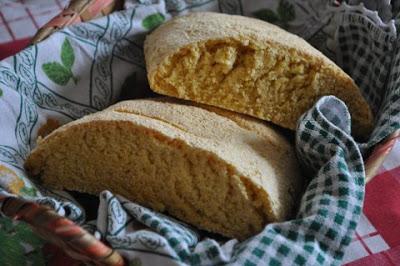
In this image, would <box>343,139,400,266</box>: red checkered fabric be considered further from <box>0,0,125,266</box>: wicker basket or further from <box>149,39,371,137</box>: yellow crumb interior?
<box>0,0,125,266</box>: wicker basket

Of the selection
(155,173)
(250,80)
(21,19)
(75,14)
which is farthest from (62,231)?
(21,19)

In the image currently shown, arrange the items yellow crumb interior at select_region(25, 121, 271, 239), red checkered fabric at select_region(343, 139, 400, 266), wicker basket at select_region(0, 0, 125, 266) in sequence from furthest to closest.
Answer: red checkered fabric at select_region(343, 139, 400, 266), yellow crumb interior at select_region(25, 121, 271, 239), wicker basket at select_region(0, 0, 125, 266)

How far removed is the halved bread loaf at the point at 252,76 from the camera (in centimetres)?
110

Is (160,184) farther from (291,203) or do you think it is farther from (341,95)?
(341,95)

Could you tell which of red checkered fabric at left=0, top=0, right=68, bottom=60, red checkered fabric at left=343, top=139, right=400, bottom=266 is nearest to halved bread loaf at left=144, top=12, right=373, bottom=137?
red checkered fabric at left=343, top=139, right=400, bottom=266

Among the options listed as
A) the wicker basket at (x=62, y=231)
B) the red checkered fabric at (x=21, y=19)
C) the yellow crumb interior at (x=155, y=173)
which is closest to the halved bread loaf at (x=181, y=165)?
the yellow crumb interior at (x=155, y=173)

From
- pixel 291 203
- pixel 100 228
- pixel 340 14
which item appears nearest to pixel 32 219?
pixel 100 228

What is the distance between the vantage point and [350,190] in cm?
91

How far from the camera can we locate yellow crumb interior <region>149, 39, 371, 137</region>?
1.11 metres

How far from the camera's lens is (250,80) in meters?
1.11

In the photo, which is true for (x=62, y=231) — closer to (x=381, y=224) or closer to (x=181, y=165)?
(x=181, y=165)

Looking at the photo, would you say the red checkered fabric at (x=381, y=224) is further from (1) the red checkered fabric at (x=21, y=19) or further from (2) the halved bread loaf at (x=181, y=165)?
(1) the red checkered fabric at (x=21, y=19)

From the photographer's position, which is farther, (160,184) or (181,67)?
(181,67)

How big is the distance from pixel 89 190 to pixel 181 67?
0.27m
